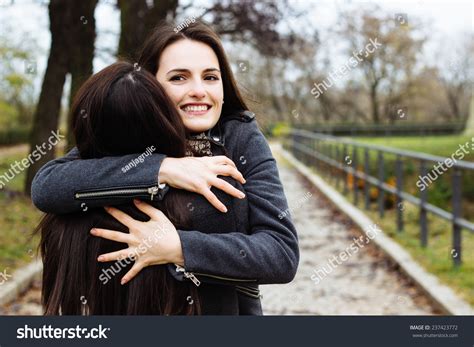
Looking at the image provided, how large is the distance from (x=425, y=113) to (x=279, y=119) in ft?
40.9

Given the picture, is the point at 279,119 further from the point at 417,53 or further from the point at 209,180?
the point at 209,180

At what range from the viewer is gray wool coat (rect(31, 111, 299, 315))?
5.36 ft

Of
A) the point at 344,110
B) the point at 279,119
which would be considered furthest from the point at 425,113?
the point at 279,119

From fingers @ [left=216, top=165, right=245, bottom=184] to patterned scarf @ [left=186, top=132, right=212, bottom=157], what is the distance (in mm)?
165

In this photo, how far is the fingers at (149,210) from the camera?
166 centimetres

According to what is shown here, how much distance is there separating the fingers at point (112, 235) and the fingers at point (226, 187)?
0.24m

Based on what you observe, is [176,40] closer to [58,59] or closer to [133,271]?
[133,271]

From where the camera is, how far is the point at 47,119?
10.8m

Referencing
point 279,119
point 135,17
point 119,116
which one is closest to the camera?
point 119,116

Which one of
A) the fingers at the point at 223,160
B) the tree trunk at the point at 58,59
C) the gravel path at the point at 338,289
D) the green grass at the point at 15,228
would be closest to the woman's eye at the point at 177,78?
the fingers at the point at 223,160

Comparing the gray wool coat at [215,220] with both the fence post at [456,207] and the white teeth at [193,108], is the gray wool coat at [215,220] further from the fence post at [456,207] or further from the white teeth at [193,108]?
the fence post at [456,207]

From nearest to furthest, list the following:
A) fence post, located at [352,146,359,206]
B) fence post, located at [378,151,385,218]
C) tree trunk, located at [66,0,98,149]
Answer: fence post, located at [378,151,385,218] < tree trunk, located at [66,0,98,149] < fence post, located at [352,146,359,206]

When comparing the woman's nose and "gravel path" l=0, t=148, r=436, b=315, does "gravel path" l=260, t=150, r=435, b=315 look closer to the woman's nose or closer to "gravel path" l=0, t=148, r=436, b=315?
"gravel path" l=0, t=148, r=436, b=315

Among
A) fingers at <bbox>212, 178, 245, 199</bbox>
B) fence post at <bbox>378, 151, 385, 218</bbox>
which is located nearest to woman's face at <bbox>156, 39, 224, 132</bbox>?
fingers at <bbox>212, 178, 245, 199</bbox>
